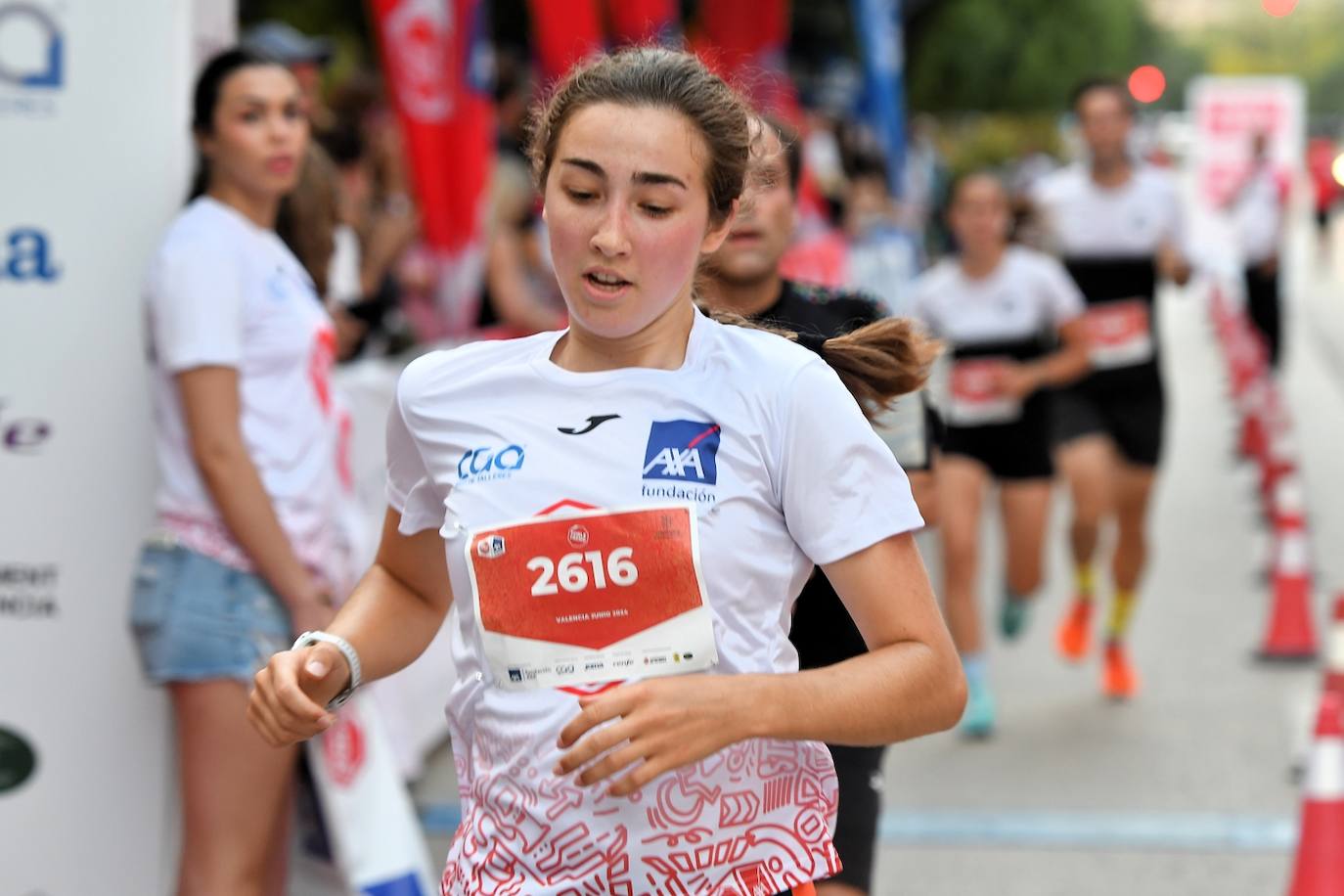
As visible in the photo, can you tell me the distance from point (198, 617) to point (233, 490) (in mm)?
262

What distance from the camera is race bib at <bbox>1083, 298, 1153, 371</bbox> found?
8.16 m

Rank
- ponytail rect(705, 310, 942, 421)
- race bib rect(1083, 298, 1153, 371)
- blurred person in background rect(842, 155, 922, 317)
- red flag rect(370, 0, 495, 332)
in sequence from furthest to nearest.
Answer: blurred person in background rect(842, 155, 922, 317) → red flag rect(370, 0, 495, 332) → race bib rect(1083, 298, 1153, 371) → ponytail rect(705, 310, 942, 421)

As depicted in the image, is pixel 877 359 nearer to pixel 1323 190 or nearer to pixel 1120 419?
pixel 1120 419

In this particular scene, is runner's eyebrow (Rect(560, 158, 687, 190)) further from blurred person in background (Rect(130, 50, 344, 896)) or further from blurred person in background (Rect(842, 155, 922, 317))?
blurred person in background (Rect(842, 155, 922, 317))

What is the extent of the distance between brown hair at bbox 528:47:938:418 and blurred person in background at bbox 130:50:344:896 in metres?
1.35

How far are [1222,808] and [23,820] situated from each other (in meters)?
3.72

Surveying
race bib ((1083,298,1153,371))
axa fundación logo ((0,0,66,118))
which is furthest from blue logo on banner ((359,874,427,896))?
race bib ((1083,298,1153,371))

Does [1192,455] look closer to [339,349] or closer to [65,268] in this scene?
[339,349]

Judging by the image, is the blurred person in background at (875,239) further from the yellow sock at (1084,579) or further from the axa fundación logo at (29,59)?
the axa fundación logo at (29,59)

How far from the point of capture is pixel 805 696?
84.7 inches

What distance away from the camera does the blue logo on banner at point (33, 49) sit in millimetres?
3998

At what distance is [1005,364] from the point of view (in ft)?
24.9

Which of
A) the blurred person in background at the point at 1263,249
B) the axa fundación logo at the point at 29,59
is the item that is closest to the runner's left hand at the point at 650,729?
the axa fundación logo at the point at 29,59

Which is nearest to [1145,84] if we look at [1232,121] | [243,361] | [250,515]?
[1232,121]
